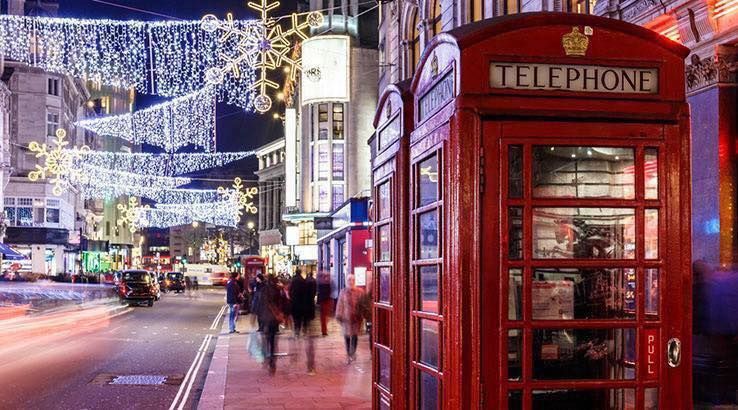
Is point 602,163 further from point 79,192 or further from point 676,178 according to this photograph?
point 79,192

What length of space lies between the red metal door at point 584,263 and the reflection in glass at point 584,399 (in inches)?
1.7

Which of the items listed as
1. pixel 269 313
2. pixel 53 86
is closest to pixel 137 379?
pixel 269 313

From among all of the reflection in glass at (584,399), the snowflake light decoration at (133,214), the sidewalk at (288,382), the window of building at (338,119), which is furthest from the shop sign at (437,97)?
the snowflake light decoration at (133,214)

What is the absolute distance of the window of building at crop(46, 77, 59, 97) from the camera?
75.1m

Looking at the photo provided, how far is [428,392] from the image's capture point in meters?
6.02

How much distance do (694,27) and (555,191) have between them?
7958mm

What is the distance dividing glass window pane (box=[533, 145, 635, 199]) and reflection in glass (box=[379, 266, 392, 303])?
196 centimetres

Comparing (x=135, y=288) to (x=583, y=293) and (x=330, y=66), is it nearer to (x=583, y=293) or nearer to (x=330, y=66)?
(x=330, y=66)

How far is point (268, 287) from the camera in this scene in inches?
759

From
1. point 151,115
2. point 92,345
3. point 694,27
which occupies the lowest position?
point 92,345

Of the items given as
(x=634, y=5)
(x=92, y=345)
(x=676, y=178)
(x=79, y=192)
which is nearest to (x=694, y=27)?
(x=634, y=5)

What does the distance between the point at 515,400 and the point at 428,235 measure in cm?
125

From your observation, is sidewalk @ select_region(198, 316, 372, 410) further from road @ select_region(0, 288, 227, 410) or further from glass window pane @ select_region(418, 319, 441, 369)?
glass window pane @ select_region(418, 319, 441, 369)

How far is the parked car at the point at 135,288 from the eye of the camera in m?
44.6
